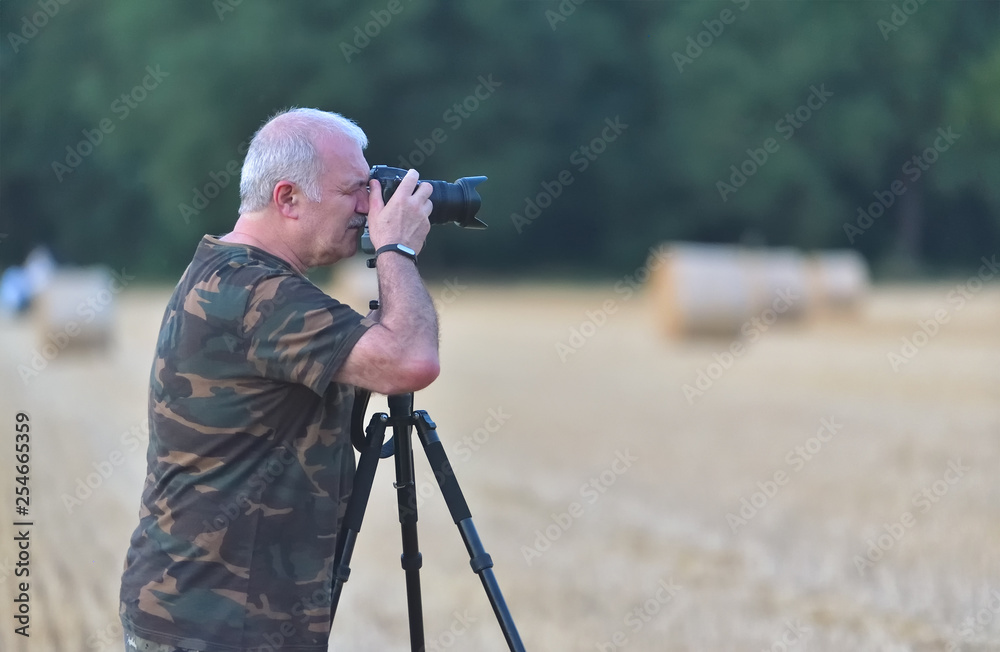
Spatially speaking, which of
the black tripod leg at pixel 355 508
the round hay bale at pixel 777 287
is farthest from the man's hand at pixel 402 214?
the round hay bale at pixel 777 287

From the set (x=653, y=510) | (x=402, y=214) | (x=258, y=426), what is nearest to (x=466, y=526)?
(x=258, y=426)

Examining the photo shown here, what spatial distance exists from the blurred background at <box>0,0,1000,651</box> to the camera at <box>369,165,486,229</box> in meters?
2.44

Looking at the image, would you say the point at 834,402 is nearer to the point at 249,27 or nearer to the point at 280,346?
the point at 280,346

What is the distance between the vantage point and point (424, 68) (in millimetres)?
35625

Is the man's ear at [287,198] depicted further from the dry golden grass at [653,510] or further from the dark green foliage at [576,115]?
the dark green foliage at [576,115]

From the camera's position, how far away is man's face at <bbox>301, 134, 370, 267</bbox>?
280 cm

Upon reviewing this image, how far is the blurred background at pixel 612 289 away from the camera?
19.0 ft

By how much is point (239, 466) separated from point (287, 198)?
0.59 metres

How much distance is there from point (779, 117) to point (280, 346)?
3543cm

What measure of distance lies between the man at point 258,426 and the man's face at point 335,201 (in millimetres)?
22

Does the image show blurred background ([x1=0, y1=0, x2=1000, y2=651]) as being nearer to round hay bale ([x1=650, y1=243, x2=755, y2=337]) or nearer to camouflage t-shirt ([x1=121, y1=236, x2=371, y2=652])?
round hay bale ([x1=650, y1=243, x2=755, y2=337])

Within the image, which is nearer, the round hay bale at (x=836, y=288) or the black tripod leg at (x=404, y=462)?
the black tripod leg at (x=404, y=462)

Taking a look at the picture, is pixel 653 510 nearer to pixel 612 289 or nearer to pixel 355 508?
pixel 355 508

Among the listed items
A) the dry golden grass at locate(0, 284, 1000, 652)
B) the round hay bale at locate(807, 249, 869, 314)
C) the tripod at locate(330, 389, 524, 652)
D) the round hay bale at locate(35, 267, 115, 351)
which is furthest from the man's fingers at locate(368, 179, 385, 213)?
the round hay bale at locate(807, 249, 869, 314)
